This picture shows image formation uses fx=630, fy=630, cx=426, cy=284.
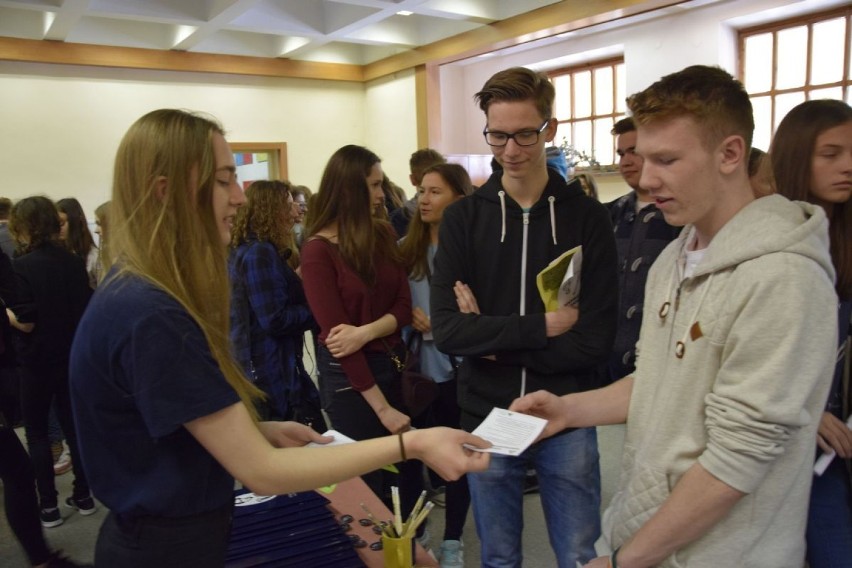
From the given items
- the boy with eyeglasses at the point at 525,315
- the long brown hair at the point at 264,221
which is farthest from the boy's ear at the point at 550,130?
the long brown hair at the point at 264,221

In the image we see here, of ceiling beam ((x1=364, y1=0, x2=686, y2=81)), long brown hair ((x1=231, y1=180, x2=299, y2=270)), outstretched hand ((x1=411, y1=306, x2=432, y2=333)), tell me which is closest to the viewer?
outstretched hand ((x1=411, y1=306, x2=432, y2=333))

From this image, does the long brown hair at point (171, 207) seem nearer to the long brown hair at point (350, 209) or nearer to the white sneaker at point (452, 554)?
the long brown hair at point (350, 209)

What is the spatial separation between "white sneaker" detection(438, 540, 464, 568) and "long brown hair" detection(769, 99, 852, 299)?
168 centimetres

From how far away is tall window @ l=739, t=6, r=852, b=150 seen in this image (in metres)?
6.79

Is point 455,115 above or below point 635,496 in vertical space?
above

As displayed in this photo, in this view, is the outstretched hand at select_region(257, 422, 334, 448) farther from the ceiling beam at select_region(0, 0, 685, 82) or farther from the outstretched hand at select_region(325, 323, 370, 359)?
the ceiling beam at select_region(0, 0, 685, 82)

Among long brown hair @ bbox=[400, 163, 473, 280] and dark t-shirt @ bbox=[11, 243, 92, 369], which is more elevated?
long brown hair @ bbox=[400, 163, 473, 280]

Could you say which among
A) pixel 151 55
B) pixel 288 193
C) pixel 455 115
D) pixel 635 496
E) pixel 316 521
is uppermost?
pixel 151 55

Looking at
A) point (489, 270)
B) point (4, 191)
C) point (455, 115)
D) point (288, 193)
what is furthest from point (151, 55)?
point (489, 270)

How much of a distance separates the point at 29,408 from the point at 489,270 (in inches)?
99.9

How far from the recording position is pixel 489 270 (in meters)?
1.71

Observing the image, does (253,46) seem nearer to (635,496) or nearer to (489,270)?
(489,270)

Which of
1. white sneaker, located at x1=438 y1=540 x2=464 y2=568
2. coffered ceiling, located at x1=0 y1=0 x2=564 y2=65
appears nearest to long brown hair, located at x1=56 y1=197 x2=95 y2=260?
white sneaker, located at x1=438 y1=540 x2=464 y2=568

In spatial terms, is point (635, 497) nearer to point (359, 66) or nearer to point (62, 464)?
point (62, 464)
